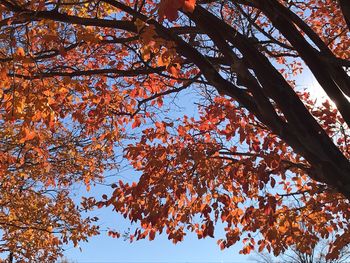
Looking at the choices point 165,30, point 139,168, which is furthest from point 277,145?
point 165,30

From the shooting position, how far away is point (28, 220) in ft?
36.3

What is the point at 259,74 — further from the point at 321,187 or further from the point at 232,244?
the point at 232,244

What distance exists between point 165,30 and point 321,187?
3629mm

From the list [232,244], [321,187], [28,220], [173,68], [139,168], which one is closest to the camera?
[173,68]

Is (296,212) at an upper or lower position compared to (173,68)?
lower

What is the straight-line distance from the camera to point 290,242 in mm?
7758

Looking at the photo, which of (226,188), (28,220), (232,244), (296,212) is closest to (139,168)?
(226,188)

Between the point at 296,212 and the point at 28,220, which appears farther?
the point at 28,220

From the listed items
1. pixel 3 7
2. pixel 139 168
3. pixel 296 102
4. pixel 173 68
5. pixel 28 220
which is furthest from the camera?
pixel 28 220

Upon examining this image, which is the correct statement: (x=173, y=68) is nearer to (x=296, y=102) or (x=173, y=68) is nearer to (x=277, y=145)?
(x=296, y=102)

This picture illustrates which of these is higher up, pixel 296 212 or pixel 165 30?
pixel 165 30

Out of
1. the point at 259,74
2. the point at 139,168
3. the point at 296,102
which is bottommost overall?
the point at 296,102

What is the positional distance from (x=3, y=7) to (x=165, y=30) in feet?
6.01

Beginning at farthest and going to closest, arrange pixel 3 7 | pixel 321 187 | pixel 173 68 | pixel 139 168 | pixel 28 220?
1. pixel 28 220
2. pixel 139 168
3. pixel 321 187
4. pixel 173 68
5. pixel 3 7
